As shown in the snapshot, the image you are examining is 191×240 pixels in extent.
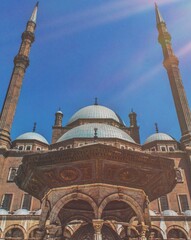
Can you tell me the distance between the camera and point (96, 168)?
17.7ft

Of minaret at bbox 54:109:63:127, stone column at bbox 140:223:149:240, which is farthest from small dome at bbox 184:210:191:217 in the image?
minaret at bbox 54:109:63:127

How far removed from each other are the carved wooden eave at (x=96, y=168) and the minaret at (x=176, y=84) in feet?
50.8

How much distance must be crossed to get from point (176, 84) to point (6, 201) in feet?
54.1

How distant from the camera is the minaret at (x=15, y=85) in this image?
2006 cm

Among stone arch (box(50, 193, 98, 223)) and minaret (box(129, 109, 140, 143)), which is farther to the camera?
minaret (box(129, 109, 140, 143))

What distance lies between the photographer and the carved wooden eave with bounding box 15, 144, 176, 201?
5.29 meters

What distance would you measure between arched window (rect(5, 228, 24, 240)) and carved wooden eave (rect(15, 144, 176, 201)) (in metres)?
11.2

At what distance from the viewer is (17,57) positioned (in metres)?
23.8

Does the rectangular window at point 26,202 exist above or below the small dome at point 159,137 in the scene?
below

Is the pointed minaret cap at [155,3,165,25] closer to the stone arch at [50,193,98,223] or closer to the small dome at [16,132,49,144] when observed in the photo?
the small dome at [16,132,49,144]

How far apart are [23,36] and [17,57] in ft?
10.4

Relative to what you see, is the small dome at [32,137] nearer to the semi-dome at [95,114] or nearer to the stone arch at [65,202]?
the semi-dome at [95,114]

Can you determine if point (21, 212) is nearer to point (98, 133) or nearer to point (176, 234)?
point (98, 133)

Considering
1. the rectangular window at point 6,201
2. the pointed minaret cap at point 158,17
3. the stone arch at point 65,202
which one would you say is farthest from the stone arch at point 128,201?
the pointed minaret cap at point 158,17
